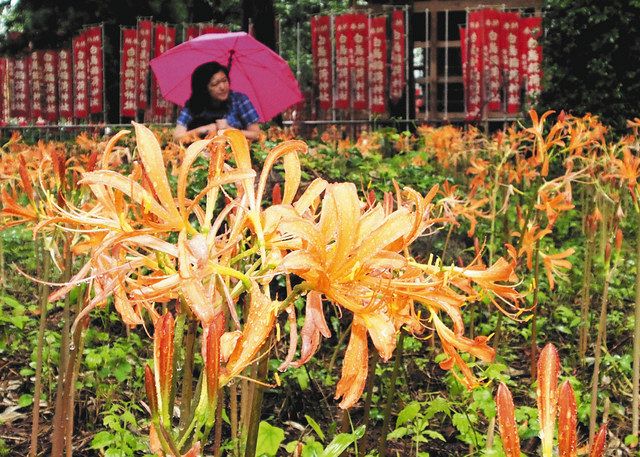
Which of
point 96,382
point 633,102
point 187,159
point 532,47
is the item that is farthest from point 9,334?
point 532,47

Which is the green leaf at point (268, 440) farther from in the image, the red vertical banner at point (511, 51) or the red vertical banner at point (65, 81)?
the red vertical banner at point (65, 81)

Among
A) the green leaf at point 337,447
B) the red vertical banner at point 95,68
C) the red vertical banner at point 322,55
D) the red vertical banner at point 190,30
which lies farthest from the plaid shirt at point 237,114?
the red vertical banner at point 95,68

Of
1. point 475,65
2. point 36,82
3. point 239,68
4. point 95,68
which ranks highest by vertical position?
point 95,68

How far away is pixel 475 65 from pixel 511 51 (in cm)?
57

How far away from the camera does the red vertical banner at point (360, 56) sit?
12.5 m

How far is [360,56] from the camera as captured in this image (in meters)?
12.6

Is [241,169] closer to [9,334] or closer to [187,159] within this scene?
[187,159]

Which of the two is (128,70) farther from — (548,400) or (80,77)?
(548,400)

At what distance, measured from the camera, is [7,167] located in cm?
271

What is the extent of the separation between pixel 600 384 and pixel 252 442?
2.34 m

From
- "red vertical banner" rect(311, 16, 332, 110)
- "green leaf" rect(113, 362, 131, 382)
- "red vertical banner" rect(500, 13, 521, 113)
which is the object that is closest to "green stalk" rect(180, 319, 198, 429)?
"green leaf" rect(113, 362, 131, 382)

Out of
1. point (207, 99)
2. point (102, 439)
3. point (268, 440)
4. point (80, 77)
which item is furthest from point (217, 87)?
point (80, 77)

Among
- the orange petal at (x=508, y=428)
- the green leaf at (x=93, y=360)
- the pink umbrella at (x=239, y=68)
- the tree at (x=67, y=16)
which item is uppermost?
the tree at (x=67, y=16)

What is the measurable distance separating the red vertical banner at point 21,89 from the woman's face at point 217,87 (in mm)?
12250
